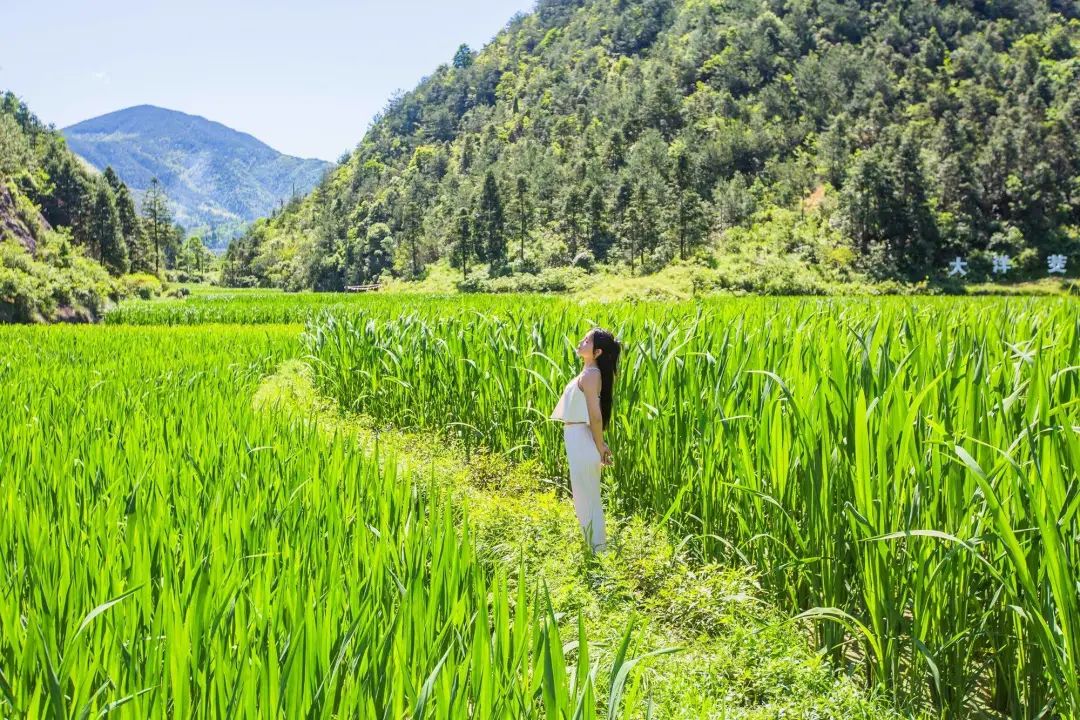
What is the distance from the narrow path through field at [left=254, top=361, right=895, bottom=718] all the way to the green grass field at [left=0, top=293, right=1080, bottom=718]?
0.07 feet

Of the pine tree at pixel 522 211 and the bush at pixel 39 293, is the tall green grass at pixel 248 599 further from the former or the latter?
the pine tree at pixel 522 211

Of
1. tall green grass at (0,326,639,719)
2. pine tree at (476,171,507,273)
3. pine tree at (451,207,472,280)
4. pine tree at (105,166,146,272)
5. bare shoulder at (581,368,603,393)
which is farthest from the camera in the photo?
pine tree at (105,166,146,272)

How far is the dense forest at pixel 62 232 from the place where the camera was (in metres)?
19.5

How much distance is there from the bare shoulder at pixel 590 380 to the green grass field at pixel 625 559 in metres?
0.48

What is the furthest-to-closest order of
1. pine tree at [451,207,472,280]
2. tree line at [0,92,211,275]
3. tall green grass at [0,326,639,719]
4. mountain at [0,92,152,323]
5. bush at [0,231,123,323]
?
pine tree at [451,207,472,280] < tree line at [0,92,211,275] < mountain at [0,92,152,323] < bush at [0,231,123,323] < tall green grass at [0,326,639,719]

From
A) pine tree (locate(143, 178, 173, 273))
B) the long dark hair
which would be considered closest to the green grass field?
the long dark hair

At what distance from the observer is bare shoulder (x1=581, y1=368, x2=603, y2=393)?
3916mm

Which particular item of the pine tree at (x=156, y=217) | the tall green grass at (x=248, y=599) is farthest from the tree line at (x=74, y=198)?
the tall green grass at (x=248, y=599)

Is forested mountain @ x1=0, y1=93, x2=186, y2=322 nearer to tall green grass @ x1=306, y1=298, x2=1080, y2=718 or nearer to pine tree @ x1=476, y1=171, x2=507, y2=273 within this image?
tall green grass @ x1=306, y1=298, x2=1080, y2=718

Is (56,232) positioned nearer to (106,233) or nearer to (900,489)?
(106,233)

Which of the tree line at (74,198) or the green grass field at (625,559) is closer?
the green grass field at (625,559)

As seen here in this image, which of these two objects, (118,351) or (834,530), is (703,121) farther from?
(834,530)

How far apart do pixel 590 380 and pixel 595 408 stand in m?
0.16

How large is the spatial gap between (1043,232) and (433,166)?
247ft
